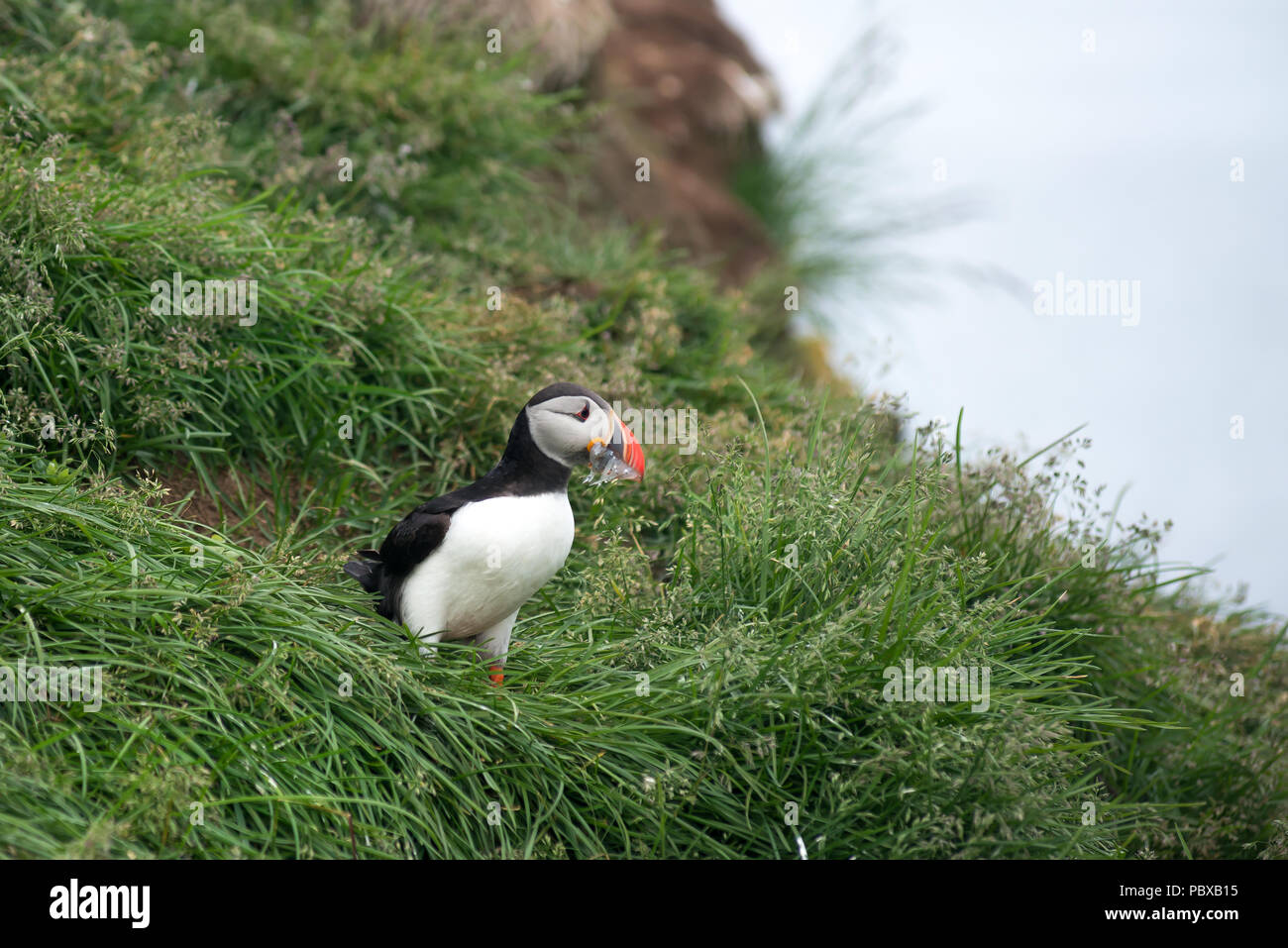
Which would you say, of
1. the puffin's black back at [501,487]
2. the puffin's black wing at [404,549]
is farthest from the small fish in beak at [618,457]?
the puffin's black wing at [404,549]

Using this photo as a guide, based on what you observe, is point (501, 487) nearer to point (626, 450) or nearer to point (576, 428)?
point (576, 428)

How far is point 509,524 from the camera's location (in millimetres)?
3641

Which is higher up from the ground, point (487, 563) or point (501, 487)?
point (501, 487)

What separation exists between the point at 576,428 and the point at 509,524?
15.0 inches

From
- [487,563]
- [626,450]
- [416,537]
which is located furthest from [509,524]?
[626,450]

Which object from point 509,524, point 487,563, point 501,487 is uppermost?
point 501,487

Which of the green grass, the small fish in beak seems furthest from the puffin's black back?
the green grass

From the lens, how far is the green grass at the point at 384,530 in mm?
3354

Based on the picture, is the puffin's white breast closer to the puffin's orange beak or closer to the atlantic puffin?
the atlantic puffin

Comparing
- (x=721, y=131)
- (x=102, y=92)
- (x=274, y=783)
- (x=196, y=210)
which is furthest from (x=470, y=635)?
(x=721, y=131)

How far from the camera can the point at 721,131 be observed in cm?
1234

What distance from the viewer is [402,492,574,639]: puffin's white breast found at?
143 inches

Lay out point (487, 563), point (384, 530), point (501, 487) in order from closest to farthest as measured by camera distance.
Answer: point (487, 563) < point (501, 487) < point (384, 530)

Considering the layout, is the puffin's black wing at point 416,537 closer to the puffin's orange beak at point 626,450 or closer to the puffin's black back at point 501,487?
the puffin's black back at point 501,487
